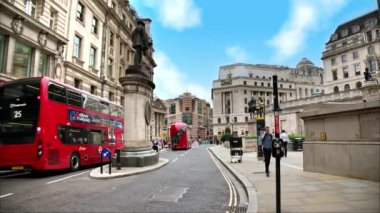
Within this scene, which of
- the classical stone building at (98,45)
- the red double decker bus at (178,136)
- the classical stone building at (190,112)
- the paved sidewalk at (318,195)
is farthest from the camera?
the classical stone building at (190,112)

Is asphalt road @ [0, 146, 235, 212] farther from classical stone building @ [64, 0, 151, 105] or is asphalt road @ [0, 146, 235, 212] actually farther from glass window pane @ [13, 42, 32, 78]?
classical stone building @ [64, 0, 151, 105]

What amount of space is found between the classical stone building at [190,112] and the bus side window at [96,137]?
4774 inches

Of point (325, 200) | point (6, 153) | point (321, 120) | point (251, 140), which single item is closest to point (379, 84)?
point (251, 140)

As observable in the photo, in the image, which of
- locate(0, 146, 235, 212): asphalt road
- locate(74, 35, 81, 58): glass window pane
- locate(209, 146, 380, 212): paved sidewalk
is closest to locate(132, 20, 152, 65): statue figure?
locate(0, 146, 235, 212): asphalt road

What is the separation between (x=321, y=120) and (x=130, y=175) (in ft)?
24.7

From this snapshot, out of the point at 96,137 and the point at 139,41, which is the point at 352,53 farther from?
the point at 96,137

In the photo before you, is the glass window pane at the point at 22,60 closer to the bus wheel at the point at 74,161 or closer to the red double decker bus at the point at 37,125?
the red double decker bus at the point at 37,125

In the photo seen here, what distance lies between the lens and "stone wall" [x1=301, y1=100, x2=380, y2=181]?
8.45 m

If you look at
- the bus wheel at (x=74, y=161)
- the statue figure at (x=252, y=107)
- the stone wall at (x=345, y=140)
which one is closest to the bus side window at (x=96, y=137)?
the bus wheel at (x=74, y=161)

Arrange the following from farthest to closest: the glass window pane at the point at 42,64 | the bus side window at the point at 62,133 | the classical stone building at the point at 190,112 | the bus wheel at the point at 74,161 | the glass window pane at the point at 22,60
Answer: the classical stone building at the point at 190,112
the glass window pane at the point at 42,64
the glass window pane at the point at 22,60
the bus wheel at the point at 74,161
the bus side window at the point at 62,133

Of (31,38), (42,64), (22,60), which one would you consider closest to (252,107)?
(42,64)

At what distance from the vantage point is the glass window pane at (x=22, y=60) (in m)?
19.8

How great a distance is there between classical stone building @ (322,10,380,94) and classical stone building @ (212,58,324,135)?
34014 millimetres

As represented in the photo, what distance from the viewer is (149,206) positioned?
249 inches
